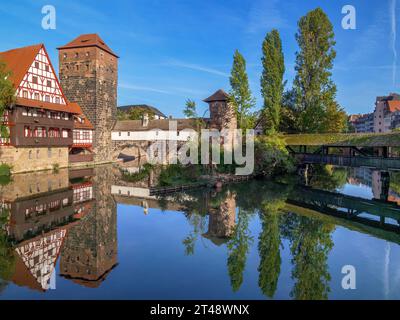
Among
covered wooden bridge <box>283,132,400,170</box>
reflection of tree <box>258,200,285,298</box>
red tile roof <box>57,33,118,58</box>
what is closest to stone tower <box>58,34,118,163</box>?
red tile roof <box>57,33,118,58</box>

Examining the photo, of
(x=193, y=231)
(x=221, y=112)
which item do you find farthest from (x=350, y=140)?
(x=193, y=231)

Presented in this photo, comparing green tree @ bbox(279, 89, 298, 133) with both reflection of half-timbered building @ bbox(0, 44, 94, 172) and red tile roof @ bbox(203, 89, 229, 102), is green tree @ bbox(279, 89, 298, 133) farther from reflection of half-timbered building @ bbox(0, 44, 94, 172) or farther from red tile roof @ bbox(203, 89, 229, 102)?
reflection of half-timbered building @ bbox(0, 44, 94, 172)

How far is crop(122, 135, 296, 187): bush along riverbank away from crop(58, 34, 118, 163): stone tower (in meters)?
13.0

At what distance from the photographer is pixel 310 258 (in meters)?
10.3

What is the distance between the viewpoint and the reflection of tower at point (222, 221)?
12.8 m

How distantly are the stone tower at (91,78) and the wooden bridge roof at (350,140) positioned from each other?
84.9ft

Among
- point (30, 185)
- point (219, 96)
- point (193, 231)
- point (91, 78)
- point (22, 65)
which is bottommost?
point (193, 231)

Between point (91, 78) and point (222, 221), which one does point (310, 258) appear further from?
point (91, 78)

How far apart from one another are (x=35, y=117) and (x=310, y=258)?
30.2 meters

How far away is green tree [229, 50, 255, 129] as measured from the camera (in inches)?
1474

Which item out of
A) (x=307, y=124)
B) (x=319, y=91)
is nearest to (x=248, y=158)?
(x=307, y=124)

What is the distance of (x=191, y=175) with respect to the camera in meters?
27.9

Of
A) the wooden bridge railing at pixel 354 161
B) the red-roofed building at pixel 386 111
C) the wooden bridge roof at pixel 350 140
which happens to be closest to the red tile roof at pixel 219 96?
the wooden bridge roof at pixel 350 140
